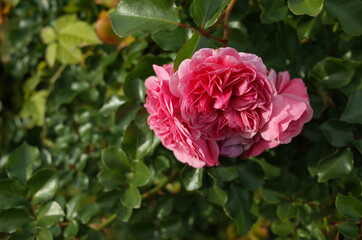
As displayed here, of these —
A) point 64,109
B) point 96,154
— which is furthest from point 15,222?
point 64,109

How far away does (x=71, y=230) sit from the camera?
116 cm

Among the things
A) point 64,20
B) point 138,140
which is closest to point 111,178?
point 138,140

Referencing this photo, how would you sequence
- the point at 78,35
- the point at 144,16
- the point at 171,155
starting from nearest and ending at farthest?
the point at 144,16 → the point at 171,155 → the point at 78,35

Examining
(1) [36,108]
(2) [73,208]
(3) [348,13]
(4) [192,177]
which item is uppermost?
(3) [348,13]

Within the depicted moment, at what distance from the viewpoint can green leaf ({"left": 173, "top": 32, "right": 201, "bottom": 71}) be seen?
0.83 m

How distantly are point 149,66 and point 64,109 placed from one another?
2.37ft

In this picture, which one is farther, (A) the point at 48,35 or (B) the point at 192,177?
(A) the point at 48,35

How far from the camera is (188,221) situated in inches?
61.4

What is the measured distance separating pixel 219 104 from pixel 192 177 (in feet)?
0.87

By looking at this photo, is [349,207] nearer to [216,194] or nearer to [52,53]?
[216,194]

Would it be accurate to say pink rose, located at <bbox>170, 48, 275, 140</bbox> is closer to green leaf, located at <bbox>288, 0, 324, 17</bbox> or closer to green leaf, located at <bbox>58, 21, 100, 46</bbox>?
green leaf, located at <bbox>288, 0, 324, 17</bbox>

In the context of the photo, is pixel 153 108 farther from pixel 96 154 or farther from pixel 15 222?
pixel 96 154

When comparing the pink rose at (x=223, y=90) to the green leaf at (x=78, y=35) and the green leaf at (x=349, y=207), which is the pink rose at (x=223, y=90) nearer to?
the green leaf at (x=349, y=207)

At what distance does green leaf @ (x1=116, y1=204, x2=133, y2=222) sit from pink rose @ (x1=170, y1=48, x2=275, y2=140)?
0.37m
